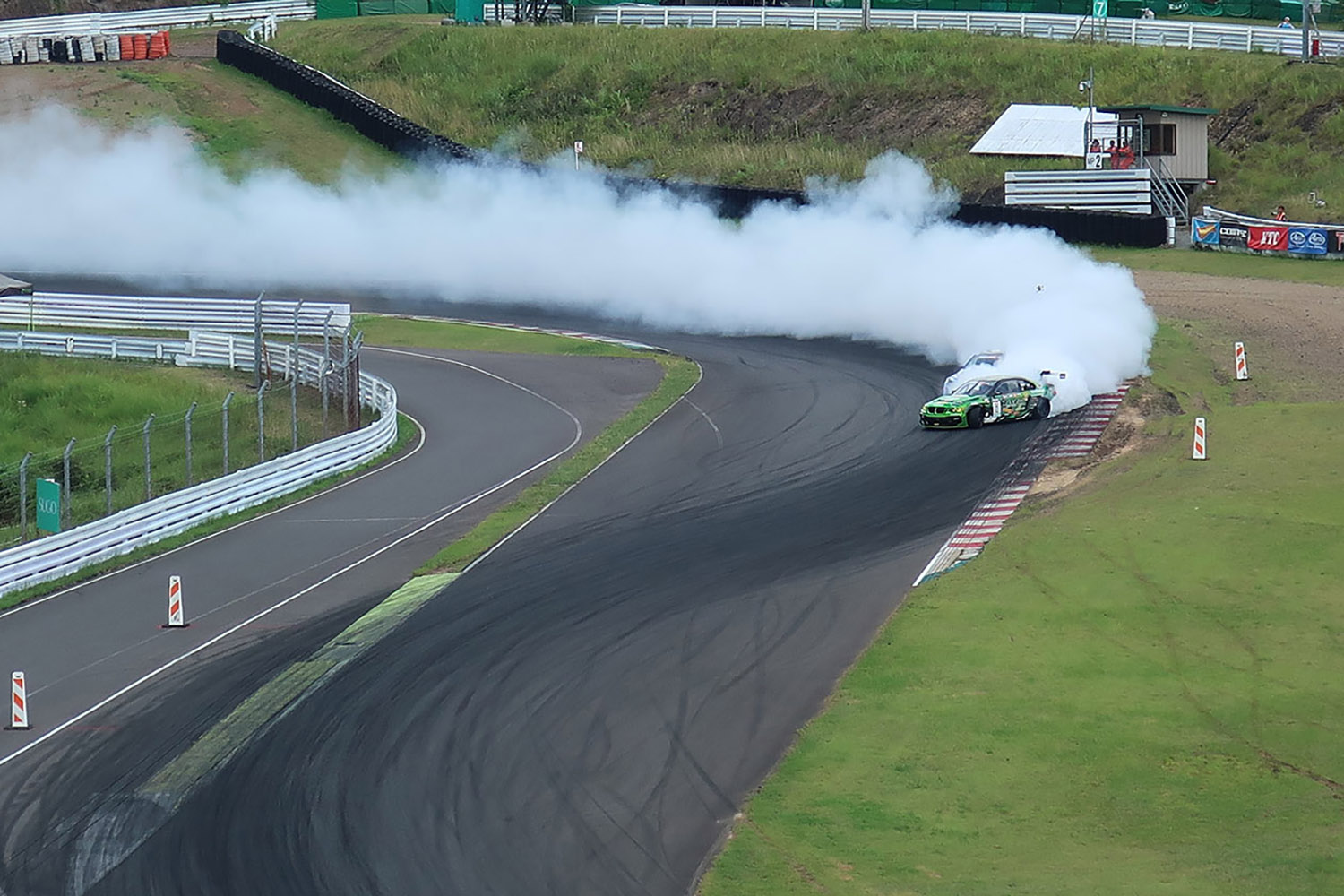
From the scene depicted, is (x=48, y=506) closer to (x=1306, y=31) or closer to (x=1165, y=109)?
(x=1165, y=109)

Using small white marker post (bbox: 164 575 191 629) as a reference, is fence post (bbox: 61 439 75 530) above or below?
above

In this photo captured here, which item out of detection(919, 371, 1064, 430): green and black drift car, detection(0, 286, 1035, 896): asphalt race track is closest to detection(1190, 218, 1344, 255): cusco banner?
detection(919, 371, 1064, 430): green and black drift car

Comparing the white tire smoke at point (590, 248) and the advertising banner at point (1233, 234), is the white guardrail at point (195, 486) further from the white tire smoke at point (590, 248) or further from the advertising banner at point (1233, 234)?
the advertising banner at point (1233, 234)

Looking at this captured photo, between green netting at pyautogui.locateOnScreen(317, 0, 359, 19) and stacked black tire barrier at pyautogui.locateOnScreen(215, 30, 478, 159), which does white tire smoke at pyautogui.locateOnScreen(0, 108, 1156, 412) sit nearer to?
stacked black tire barrier at pyautogui.locateOnScreen(215, 30, 478, 159)

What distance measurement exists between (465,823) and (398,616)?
8.22 meters

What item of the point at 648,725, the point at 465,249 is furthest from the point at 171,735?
the point at 465,249

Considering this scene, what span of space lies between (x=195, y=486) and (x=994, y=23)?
56174 millimetres

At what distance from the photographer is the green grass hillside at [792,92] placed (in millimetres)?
65688

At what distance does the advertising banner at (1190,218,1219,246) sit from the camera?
56.9 metres

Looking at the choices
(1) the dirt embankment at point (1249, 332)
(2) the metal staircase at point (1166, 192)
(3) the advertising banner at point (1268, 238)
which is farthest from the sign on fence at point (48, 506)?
(2) the metal staircase at point (1166, 192)

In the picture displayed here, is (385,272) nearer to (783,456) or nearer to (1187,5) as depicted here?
(783,456)

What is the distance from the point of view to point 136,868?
17516mm

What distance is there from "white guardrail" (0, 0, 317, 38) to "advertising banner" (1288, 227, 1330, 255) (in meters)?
59.7

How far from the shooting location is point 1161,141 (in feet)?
202
